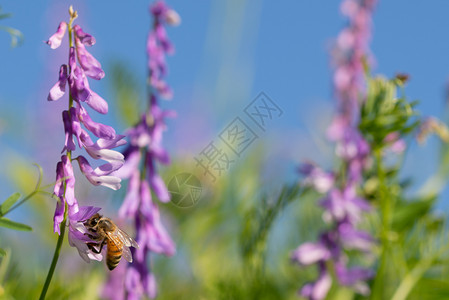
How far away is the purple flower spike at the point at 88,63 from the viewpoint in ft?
2.02

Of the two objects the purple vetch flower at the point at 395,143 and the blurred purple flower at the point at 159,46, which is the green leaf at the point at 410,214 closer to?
the purple vetch flower at the point at 395,143

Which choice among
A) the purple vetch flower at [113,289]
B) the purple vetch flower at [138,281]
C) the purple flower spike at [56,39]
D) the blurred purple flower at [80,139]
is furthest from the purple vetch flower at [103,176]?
the purple vetch flower at [113,289]

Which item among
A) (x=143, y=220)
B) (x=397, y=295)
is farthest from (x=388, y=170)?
(x=143, y=220)

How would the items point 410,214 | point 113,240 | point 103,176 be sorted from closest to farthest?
1. point 103,176
2. point 113,240
3. point 410,214

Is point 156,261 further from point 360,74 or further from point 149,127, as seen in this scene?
point 360,74

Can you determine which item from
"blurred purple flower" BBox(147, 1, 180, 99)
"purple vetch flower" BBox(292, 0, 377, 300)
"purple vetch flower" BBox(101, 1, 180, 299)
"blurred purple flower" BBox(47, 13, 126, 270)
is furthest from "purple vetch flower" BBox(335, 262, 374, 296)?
"blurred purple flower" BBox(47, 13, 126, 270)

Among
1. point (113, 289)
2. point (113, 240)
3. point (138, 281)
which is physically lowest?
point (113, 289)

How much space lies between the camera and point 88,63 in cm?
62

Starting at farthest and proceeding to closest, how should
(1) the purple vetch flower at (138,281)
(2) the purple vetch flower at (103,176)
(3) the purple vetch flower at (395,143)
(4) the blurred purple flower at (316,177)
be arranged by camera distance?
(4) the blurred purple flower at (316,177)
(3) the purple vetch flower at (395,143)
(1) the purple vetch flower at (138,281)
(2) the purple vetch flower at (103,176)

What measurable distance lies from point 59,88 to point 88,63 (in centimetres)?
4

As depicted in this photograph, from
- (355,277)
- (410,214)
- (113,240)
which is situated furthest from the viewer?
(410,214)

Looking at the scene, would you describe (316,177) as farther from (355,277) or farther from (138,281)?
(138,281)

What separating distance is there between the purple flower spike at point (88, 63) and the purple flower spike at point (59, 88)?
0.02m

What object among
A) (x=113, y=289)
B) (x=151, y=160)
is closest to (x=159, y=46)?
(x=151, y=160)
